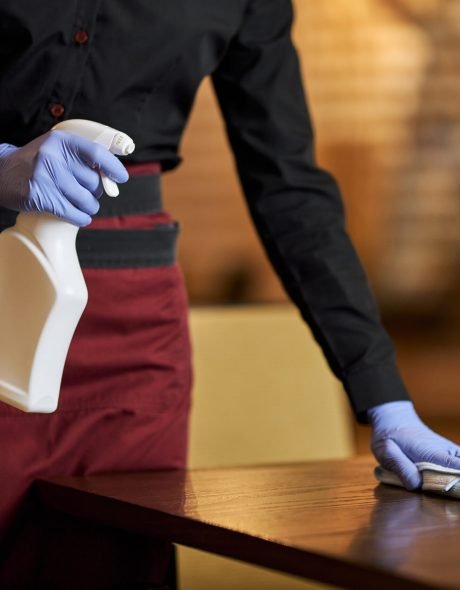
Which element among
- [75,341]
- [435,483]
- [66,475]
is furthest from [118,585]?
[435,483]

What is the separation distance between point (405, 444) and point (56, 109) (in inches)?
21.5

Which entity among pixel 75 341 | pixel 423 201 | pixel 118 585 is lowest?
pixel 423 201

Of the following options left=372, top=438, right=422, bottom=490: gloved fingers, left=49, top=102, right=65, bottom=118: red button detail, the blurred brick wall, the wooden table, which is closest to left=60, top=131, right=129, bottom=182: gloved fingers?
left=49, top=102, right=65, bottom=118: red button detail

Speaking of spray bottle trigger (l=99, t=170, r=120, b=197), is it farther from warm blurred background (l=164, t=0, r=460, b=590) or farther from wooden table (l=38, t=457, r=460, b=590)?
warm blurred background (l=164, t=0, r=460, b=590)

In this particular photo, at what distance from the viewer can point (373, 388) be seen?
135 centimetres

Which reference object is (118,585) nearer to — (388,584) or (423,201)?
(388,584)

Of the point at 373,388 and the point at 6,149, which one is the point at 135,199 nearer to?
the point at 6,149

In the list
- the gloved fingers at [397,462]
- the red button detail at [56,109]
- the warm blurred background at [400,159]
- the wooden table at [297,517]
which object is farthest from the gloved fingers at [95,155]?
the warm blurred background at [400,159]

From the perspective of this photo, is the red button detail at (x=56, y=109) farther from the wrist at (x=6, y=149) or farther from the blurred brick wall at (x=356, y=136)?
the blurred brick wall at (x=356, y=136)

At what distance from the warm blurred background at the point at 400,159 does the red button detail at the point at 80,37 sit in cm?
313

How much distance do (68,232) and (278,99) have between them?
0.51m

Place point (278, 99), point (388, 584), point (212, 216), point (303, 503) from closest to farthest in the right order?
point (388, 584) → point (303, 503) → point (278, 99) → point (212, 216)

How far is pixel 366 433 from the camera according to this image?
4.54 m

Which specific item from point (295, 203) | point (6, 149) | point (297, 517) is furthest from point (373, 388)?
point (6, 149)
